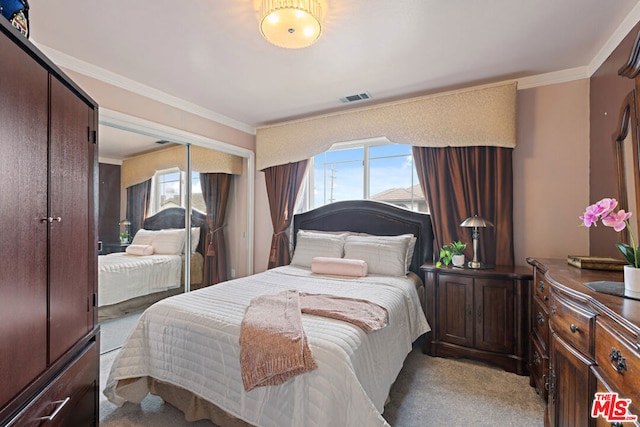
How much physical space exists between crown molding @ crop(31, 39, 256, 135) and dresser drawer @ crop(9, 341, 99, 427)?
7.43 ft

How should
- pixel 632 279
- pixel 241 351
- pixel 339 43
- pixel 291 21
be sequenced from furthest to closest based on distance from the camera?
pixel 339 43
pixel 291 21
pixel 241 351
pixel 632 279

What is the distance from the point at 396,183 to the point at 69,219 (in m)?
3.10

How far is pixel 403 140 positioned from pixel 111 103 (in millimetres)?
2878

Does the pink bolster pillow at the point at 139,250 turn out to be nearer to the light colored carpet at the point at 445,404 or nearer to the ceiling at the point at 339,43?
the light colored carpet at the point at 445,404

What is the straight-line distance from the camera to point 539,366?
2031mm

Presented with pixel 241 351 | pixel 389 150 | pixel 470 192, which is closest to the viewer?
pixel 241 351

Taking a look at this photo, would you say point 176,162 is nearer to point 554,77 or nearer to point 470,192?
point 470,192

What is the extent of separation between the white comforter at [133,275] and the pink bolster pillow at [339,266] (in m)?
1.78

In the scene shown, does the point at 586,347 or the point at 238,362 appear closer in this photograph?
the point at 586,347

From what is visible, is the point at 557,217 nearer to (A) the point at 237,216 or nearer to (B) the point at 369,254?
(B) the point at 369,254

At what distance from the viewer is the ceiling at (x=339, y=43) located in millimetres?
1825

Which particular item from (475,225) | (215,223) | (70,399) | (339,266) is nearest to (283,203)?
(215,223)

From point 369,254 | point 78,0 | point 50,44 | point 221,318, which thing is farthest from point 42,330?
point 369,254

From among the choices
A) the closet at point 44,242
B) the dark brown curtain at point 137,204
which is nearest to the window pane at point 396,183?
the dark brown curtain at point 137,204
